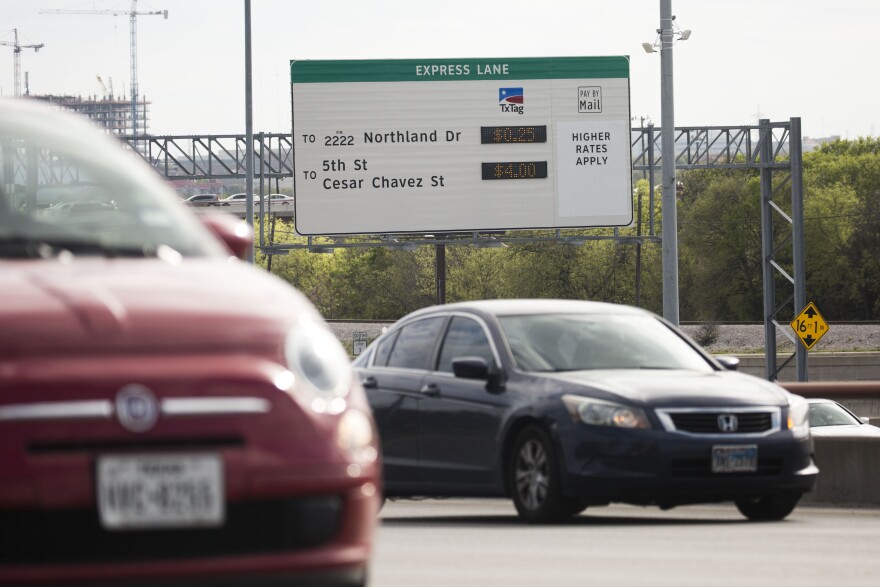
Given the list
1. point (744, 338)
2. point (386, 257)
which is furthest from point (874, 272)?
point (386, 257)

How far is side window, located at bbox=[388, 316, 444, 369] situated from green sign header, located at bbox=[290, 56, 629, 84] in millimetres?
31278

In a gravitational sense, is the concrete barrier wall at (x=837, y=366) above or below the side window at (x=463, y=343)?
below

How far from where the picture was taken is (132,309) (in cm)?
483

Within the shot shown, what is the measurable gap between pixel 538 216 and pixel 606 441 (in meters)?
33.5

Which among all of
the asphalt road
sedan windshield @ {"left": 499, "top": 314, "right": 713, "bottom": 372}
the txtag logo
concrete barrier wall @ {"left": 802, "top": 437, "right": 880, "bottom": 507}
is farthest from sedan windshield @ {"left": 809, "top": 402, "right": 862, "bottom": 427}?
the txtag logo

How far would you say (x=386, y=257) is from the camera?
136000 millimetres

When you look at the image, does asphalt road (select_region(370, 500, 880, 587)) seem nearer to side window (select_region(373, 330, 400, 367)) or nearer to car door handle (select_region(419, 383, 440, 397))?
car door handle (select_region(419, 383, 440, 397))

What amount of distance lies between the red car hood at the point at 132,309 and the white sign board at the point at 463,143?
1503 inches

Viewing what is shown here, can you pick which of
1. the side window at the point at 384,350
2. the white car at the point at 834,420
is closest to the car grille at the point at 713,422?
the side window at the point at 384,350

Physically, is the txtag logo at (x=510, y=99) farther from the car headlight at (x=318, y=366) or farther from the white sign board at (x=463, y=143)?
the car headlight at (x=318, y=366)

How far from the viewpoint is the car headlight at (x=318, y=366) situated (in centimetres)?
488

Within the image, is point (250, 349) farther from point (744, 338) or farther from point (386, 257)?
point (386, 257)

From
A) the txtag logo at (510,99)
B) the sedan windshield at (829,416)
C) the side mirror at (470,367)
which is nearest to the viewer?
the side mirror at (470,367)

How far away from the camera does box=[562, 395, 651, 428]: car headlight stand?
10.7 m
